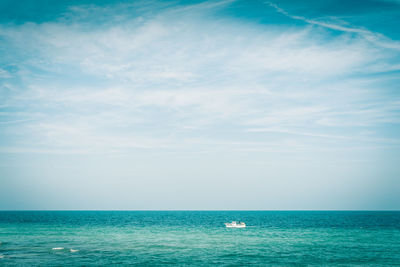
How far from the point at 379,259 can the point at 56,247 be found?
38712 mm

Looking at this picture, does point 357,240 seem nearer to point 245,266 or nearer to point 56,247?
point 245,266

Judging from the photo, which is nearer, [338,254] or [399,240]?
[338,254]

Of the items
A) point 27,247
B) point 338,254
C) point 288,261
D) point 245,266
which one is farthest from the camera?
point 27,247

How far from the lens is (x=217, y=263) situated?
33.2 m

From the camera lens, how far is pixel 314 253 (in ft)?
127

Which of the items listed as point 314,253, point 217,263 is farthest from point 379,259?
point 217,263

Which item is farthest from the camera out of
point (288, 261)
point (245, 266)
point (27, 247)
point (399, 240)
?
point (399, 240)

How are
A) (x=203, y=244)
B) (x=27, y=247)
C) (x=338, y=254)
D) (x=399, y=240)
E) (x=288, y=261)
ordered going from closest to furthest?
(x=288, y=261)
(x=338, y=254)
(x=27, y=247)
(x=203, y=244)
(x=399, y=240)

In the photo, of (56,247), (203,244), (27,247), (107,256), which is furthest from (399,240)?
(27,247)

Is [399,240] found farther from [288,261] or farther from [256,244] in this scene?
[288,261]

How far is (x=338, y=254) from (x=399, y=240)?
19.4 meters

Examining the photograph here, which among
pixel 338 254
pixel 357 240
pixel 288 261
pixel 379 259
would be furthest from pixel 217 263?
pixel 357 240

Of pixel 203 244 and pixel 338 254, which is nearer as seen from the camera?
pixel 338 254

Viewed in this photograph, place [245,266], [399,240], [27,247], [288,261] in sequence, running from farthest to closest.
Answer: [399,240]
[27,247]
[288,261]
[245,266]
